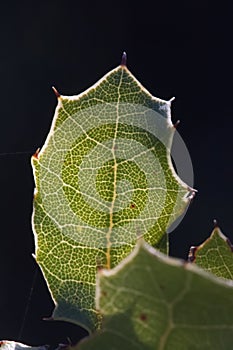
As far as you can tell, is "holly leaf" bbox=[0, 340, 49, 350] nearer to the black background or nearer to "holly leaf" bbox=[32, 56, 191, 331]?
"holly leaf" bbox=[32, 56, 191, 331]

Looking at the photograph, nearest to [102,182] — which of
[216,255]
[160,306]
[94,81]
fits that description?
[216,255]

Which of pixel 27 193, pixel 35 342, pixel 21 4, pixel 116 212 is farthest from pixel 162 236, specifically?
pixel 21 4

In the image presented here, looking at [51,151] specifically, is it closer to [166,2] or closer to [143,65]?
[143,65]

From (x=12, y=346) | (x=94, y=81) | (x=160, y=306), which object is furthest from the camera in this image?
(x=94, y=81)

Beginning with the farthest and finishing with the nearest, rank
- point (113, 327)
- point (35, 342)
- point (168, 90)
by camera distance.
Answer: point (168, 90)
point (35, 342)
point (113, 327)

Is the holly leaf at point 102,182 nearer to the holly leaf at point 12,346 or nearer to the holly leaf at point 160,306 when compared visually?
the holly leaf at point 12,346

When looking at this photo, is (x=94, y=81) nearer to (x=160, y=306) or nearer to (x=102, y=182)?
(x=102, y=182)
